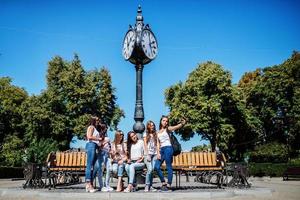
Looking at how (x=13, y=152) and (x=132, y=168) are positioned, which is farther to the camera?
(x=13, y=152)

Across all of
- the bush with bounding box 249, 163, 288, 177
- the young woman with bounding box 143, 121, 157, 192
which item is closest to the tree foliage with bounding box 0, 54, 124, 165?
the bush with bounding box 249, 163, 288, 177

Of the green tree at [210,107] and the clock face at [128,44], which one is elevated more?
the green tree at [210,107]

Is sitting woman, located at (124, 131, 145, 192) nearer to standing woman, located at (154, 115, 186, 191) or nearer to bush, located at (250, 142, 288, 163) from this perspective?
standing woman, located at (154, 115, 186, 191)

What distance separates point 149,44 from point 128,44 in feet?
2.56

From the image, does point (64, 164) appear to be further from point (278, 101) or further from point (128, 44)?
point (278, 101)

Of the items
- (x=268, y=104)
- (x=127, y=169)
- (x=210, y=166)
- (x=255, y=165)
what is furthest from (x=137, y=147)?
(x=268, y=104)

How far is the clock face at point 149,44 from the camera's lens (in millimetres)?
14742

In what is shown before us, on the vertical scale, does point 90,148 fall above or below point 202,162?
above

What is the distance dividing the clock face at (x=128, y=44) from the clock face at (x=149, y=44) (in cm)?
40

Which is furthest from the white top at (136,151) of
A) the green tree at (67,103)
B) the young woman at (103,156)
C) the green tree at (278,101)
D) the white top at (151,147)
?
the green tree at (278,101)

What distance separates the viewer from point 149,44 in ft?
49.4

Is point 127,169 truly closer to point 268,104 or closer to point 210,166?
point 210,166

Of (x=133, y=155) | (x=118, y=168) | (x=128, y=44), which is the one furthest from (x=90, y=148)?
(x=128, y=44)

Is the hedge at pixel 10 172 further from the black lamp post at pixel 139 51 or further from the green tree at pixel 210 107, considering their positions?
the black lamp post at pixel 139 51
